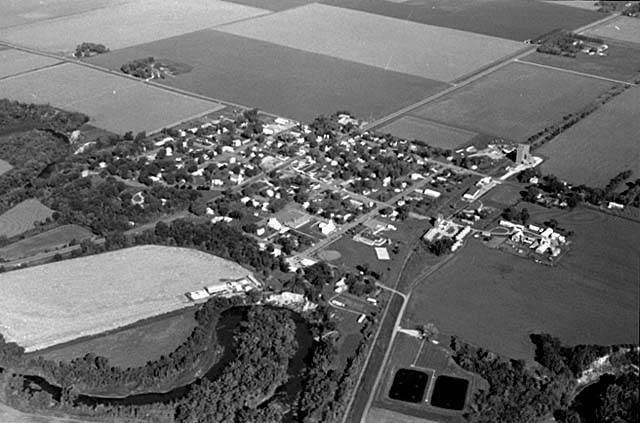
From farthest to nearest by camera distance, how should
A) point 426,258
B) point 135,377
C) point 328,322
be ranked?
point 426,258, point 328,322, point 135,377

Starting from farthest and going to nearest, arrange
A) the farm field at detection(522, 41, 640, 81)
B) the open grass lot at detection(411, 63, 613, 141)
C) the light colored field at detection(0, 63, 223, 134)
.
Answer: the farm field at detection(522, 41, 640, 81), the open grass lot at detection(411, 63, 613, 141), the light colored field at detection(0, 63, 223, 134)

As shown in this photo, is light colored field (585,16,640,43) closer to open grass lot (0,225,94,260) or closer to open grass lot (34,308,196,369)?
open grass lot (0,225,94,260)

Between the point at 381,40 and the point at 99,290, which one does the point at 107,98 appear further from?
the point at 381,40

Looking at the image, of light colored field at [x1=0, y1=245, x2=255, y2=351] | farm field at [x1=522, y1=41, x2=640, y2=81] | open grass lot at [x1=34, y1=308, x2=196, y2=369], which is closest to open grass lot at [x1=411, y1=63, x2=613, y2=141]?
farm field at [x1=522, y1=41, x2=640, y2=81]

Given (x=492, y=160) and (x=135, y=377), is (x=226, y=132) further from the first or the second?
(x=135, y=377)

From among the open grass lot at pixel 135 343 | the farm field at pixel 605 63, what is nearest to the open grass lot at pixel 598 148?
the farm field at pixel 605 63

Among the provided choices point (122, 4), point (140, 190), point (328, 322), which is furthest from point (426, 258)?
point (122, 4)

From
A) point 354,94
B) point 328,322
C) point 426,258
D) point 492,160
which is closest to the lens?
point 328,322
